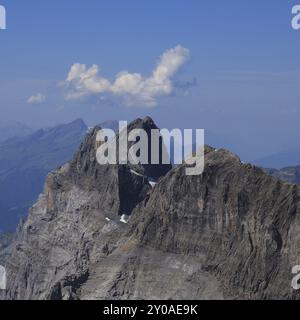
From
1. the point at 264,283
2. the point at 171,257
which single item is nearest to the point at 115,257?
the point at 171,257

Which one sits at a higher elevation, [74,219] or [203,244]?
[203,244]

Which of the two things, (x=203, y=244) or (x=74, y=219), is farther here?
(x=74, y=219)

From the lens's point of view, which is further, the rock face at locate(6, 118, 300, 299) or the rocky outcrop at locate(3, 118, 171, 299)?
the rocky outcrop at locate(3, 118, 171, 299)

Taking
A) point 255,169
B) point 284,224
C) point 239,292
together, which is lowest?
point 239,292

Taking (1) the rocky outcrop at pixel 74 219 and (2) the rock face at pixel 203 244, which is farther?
(1) the rocky outcrop at pixel 74 219

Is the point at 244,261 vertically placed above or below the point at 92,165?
below

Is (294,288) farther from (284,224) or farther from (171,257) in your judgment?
(171,257)
